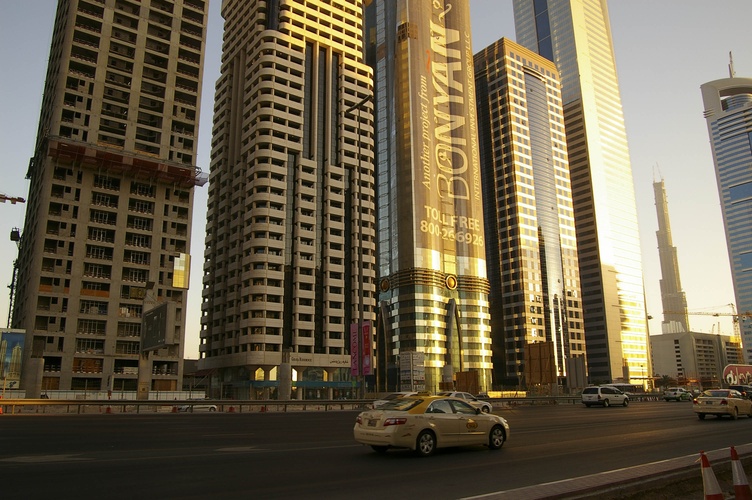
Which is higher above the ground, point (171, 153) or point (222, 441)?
point (171, 153)

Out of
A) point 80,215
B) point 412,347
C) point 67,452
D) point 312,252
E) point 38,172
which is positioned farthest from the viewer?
point 412,347

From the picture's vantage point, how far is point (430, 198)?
429ft

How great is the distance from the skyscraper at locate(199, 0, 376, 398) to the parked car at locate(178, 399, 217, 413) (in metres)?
49.2

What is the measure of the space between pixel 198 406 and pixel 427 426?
34298 mm

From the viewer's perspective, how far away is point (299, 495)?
354 inches

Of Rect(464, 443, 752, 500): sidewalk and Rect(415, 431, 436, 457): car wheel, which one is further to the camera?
Rect(415, 431, 436, 457): car wheel

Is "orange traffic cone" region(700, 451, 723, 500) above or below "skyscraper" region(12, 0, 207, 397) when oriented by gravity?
below

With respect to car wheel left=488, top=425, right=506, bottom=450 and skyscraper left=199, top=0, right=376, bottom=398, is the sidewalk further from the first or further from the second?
skyscraper left=199, top=0, right=376, bottom=398

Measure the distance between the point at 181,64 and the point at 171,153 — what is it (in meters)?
17.1

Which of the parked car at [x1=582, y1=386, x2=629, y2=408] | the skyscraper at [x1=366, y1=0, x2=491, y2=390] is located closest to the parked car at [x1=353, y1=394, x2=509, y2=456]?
the parked car at [x1=582, y1=386, x2=629, y2=408]

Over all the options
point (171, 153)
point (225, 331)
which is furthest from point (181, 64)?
point (225, 331)

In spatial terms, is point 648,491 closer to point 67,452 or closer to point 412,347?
point 67,452

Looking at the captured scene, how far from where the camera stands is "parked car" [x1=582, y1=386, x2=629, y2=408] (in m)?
48.9

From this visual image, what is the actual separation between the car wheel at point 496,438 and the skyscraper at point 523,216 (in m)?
143
